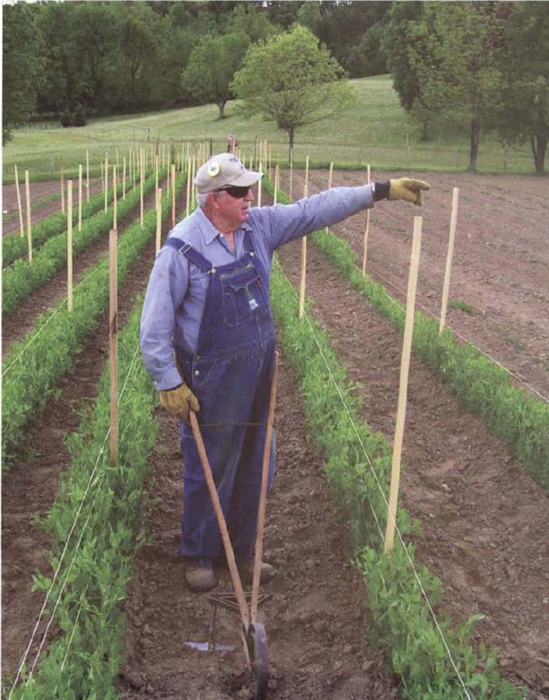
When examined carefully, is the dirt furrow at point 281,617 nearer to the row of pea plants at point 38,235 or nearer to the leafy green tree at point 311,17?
the row of pea plants at point 38,235

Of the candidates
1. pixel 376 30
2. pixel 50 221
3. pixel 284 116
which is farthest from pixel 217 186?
pixel 376 30

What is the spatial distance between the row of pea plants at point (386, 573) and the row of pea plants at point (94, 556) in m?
1.08

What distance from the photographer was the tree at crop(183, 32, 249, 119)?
6456 cm

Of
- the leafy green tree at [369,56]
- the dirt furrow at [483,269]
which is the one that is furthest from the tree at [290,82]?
the leafy green tree at [369,56]

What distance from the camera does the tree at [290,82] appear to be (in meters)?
44.3

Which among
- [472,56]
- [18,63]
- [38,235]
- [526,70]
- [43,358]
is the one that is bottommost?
[38,235]

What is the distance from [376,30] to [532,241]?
5892 centimetres

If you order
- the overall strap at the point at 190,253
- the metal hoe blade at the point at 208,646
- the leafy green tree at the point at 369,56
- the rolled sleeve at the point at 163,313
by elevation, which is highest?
the leafy green tree at the point at 369,56

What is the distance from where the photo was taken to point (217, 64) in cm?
6456

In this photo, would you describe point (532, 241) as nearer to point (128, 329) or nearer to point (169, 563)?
point (128, 329)

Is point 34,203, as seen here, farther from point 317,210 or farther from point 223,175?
point 223,175

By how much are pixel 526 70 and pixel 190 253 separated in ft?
124

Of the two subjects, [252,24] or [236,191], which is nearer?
[236,191]

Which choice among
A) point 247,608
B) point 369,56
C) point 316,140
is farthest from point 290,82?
point 247,608
